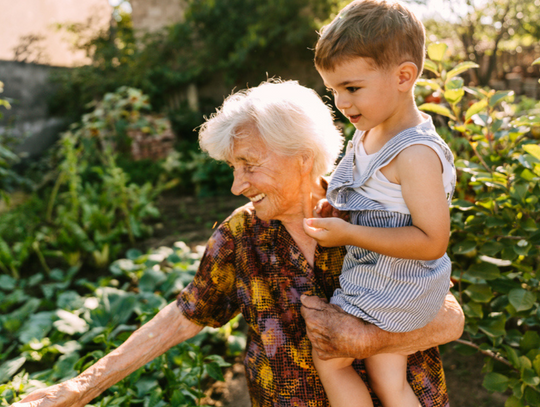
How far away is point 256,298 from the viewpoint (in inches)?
58.9

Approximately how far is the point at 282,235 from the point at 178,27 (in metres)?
9.33

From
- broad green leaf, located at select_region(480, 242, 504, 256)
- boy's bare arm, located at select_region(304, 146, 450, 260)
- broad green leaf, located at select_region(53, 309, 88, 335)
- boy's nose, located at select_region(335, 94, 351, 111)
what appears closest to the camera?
boy's bare arm, located at select_region(304, 146, 450, 260)

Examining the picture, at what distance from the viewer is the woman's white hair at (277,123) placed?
1451mm

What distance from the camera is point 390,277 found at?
48.0 inches

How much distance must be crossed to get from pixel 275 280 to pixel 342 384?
1.43ft

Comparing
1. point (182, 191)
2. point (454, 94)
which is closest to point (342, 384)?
point (454, 94)

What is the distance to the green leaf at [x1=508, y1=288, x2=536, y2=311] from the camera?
59.4 inches

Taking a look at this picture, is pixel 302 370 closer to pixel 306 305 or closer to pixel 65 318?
pixel 306 305

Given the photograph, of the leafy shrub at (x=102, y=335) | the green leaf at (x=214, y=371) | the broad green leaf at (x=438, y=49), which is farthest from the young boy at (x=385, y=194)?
the leafy shrub at (x=102, y=335)

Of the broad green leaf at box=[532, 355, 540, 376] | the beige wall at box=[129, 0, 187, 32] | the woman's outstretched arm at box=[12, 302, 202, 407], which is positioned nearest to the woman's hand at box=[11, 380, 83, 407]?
the woman's outstretched arm at box=[12, 302, 202, 407]

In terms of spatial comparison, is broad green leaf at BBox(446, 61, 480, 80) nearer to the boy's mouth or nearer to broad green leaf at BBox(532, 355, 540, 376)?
the boy's mouth

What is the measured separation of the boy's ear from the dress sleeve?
0.87m

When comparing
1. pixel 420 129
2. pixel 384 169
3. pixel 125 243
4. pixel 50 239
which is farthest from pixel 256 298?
pixel 50 239

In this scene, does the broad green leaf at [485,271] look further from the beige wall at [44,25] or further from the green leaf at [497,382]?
the beige wall at [44,25]
